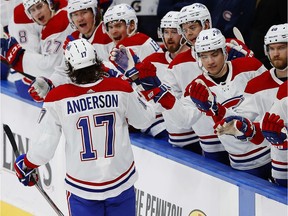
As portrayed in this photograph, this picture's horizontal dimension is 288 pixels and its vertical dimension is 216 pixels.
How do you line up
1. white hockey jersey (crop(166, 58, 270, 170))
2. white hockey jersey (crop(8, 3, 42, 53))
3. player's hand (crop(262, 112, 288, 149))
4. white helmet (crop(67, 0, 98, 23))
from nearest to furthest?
player's hand (crop(262, 112, 288, 149)), white hockey jersey (crop(166, 58, 270, 170)), white helmet (crop(67, 0, 98, 23)), white hockey jersey (crop(8, 3, 42, 53))

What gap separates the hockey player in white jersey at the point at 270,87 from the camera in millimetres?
4316

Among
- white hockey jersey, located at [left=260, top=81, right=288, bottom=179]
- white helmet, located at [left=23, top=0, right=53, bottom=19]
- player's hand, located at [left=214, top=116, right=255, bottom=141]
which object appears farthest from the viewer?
white helmet, located at [left=23, top=0, right=53, bottom=19]

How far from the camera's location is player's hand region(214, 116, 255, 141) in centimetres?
433

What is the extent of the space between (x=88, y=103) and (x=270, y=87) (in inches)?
31.4

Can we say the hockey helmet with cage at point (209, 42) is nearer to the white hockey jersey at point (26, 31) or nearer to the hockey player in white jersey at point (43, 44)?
the hockey player in white jersey at point (43, 44)

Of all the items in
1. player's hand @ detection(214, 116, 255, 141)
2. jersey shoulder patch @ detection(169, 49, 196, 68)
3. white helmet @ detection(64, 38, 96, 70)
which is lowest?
player's hand @ detection(214, 116, 255, 141)

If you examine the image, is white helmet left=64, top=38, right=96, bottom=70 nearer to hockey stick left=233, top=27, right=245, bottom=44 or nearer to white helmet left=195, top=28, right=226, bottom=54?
white helmet left=195, top=28, right=226, bottom=54

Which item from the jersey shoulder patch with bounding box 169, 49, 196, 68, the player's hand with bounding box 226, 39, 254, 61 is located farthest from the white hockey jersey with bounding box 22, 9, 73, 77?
the player's hand with bounding box 226, 39, 254, 61

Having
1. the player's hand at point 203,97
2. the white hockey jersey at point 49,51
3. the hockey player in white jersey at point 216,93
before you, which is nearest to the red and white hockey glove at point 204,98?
the player's hand at point 203,97

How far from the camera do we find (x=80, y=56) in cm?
427

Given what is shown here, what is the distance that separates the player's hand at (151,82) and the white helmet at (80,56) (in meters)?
0.28

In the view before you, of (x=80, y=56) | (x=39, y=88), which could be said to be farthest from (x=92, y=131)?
Answer: (x=39, y=88)

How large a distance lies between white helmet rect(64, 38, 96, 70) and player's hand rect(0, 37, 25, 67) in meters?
1.42

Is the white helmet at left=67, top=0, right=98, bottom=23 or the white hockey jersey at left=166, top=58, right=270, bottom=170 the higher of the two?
the white helmet at left=67, top=0, right=98, bottom=23
